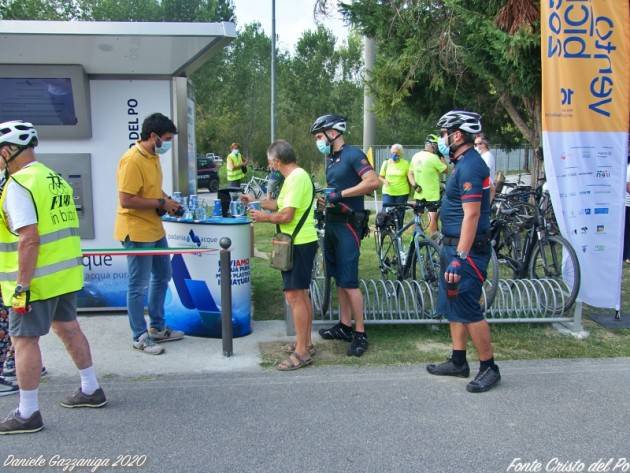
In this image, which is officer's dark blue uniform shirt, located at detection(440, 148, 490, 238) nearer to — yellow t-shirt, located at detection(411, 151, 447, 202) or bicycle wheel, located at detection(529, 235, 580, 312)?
bicycle wheel, located at detection(529, 235, 580, 312)

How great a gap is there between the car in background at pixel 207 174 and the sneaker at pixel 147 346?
21149 mm

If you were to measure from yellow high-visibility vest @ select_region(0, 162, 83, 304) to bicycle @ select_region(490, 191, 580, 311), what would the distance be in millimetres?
3919

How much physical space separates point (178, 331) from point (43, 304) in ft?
6.90

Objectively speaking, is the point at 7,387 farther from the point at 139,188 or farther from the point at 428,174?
the point at 428,174

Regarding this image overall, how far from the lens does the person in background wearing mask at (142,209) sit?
4.94 metres

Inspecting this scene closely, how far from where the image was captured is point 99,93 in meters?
6.09

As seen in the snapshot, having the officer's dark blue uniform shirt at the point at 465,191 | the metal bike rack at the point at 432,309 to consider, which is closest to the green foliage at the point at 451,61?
the metal bike rack at the point at 432,309

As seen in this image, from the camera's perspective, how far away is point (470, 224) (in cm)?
410

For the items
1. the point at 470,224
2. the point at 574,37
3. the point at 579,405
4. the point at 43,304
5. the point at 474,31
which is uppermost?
the point at 474,31

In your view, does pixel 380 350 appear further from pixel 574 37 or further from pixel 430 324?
pixel 574 37

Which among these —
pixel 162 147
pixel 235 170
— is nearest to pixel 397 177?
pixel 162 147

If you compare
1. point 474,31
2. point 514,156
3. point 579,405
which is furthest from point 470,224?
point 514,156

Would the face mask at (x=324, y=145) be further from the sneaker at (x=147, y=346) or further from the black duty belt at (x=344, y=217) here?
the sneaker at (x=147, y=346)

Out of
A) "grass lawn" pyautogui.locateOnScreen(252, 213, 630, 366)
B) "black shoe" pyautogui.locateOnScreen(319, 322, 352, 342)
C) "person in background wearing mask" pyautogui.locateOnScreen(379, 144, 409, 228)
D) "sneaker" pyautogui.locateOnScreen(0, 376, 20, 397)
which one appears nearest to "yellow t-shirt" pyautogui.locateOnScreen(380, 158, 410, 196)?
"person in background wearing mask" pyautogui.locateOnScreen(379, 144, 409, 228)
